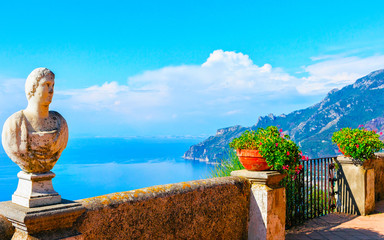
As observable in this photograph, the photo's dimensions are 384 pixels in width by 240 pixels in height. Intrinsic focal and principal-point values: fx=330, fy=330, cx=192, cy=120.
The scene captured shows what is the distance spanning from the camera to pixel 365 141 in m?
6.59

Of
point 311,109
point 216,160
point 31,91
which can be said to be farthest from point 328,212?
point 311,109

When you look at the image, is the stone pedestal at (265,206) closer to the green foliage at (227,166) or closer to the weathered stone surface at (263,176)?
the weathered stone surface at (263,176)

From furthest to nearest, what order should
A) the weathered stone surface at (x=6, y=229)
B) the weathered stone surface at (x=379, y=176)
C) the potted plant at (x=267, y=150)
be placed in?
1. the weathered stone surface at (x=379, y=176)
2. the potted plant at (x=267, y=150)
3. the weathered stone surface at (x=6, y=229)

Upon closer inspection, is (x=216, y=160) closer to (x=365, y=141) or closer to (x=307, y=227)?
(x=307, y=227)

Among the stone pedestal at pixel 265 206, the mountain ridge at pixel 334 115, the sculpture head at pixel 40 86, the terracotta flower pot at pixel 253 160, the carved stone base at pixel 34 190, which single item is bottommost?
the stone pedestal at pixel 265 206

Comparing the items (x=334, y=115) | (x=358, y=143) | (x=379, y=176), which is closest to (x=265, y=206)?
(x=358, y=143)

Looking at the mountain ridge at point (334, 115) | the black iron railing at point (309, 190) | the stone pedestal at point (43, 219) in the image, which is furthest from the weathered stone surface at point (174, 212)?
the mountain ridge at point (334, 115)

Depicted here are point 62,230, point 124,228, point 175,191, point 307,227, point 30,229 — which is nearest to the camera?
point 30,229

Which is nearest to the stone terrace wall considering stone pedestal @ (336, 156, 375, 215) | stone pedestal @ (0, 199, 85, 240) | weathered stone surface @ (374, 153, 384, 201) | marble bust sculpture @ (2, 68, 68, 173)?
stone pedestal @ (0, 199, 85, 240)

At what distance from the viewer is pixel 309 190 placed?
627 centimetres

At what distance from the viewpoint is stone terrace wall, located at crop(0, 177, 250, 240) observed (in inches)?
115

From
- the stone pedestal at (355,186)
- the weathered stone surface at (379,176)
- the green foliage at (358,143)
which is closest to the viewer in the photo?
the green foliage at (358,143)

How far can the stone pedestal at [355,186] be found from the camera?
6762 mm

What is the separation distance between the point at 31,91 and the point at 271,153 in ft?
9.68
